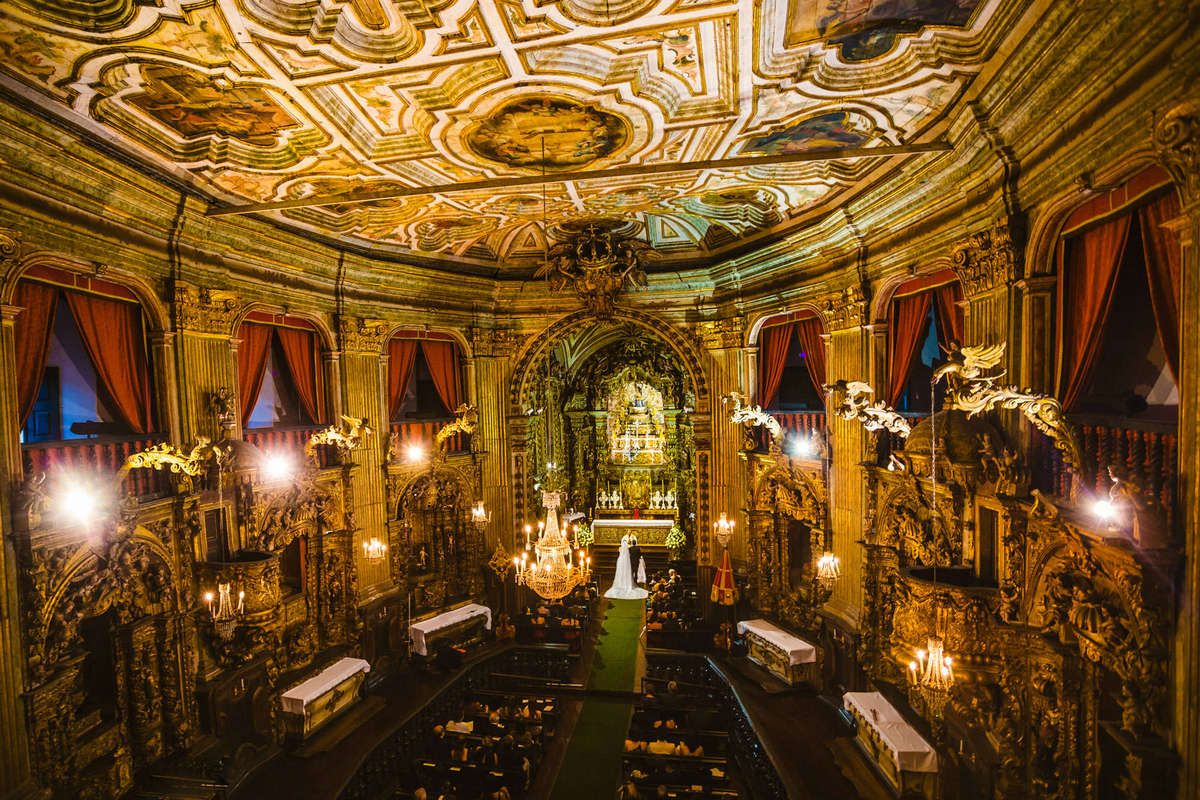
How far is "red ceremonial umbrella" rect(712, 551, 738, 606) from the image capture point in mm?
13508

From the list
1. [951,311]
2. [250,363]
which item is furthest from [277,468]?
[951,311]

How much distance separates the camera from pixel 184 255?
30.8 feet

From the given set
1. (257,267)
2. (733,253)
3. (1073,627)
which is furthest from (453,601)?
(1073,627)

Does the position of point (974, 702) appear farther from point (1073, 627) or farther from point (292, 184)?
point (292, 184)

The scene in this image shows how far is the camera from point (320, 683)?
10.8 metres

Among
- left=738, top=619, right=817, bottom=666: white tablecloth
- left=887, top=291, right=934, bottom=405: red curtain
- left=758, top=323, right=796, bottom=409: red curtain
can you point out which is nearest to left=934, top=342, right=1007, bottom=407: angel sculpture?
left=887, top=291, right=934, bottom=405: red curtain

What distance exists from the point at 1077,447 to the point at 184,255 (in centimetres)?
1201

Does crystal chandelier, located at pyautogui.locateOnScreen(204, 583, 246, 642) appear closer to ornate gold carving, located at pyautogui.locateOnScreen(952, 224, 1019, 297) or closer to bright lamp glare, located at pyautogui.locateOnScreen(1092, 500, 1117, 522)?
bright lamp glare, located at pyautogui.locateOnScreen(1092, 500, 1117, 522)

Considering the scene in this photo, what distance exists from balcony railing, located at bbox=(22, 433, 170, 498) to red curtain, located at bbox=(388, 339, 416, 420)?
5.32 meters

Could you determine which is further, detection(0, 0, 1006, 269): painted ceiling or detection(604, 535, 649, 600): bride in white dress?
detection(604, 535, 649, 600): bride in white dress

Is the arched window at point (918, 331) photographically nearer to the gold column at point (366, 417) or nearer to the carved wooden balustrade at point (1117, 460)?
the carved wooden balustrade at point (1117, 460)

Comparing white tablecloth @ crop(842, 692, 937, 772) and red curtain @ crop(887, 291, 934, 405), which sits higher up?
red curtain @ crop(887, 291, 934, 405)

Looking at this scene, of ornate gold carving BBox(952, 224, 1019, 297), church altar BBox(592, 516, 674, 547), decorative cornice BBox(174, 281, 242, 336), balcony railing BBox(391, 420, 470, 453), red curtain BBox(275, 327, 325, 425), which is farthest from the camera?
church altar BBox(592, 516, 674, 547)

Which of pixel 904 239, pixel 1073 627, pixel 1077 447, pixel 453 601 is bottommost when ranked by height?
pixel 453 601
